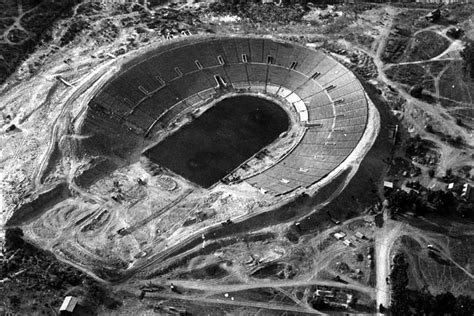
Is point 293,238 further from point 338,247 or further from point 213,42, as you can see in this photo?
point 213,42

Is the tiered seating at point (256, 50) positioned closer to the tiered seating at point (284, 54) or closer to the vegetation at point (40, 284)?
the tiered seating at point (284, 54)

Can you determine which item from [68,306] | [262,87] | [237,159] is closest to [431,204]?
[237,159]

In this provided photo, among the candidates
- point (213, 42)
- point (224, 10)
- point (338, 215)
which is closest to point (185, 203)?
point (338, 215)

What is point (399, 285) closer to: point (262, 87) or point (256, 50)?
point (262, 87)

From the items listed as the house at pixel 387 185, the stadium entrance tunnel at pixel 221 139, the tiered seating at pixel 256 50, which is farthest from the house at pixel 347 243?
the tiered seating at pixel 256 50

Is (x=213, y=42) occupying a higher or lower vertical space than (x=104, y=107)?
higher
